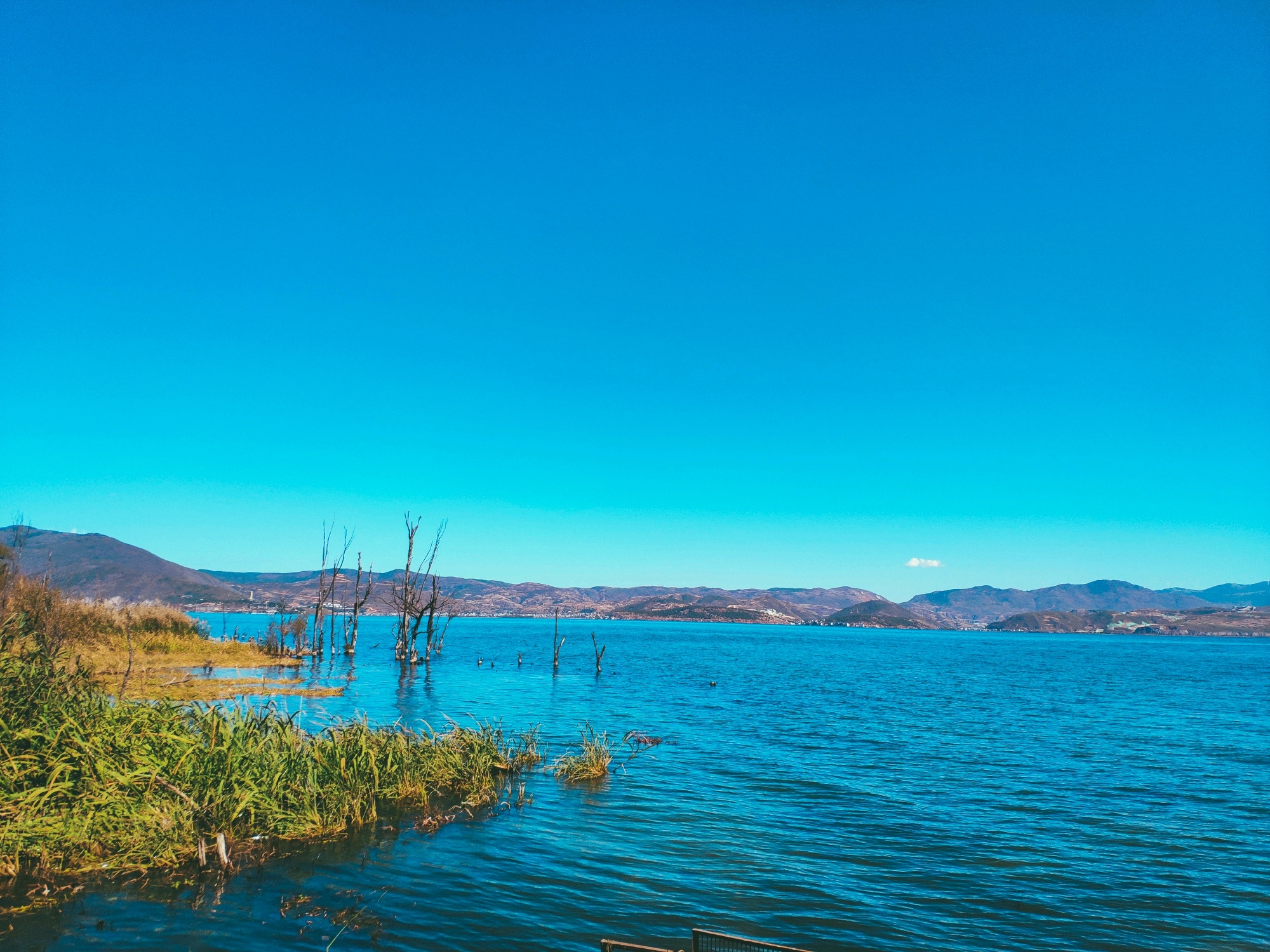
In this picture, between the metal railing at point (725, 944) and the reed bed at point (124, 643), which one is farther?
the reed bed at point (124, 643)

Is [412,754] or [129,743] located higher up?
[129,743]

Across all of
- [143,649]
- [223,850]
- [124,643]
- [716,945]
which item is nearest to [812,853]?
[716,945]

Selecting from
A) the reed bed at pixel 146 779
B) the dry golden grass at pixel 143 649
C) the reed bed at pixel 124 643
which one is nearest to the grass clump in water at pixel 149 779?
the reed bed at pixel 146 779

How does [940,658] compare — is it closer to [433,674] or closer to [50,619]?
[433,674]

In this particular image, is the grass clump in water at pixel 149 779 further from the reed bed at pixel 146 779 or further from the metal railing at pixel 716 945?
the metal railing at pixel 716 945

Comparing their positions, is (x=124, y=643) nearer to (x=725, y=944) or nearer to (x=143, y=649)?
(x=143, y=649)

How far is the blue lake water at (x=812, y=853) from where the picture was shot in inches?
455

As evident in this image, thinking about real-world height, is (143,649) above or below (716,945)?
below

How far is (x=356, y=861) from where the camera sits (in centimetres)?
1355

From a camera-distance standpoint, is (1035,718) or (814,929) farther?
(1035,718)

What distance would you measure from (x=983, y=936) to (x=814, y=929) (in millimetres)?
3142

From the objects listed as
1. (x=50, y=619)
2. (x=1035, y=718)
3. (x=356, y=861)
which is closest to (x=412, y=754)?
(x=356, y=861)

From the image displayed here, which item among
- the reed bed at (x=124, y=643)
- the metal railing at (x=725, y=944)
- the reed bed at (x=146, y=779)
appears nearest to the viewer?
the metal railing at (x=725, y=944)

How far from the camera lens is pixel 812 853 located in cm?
1641
